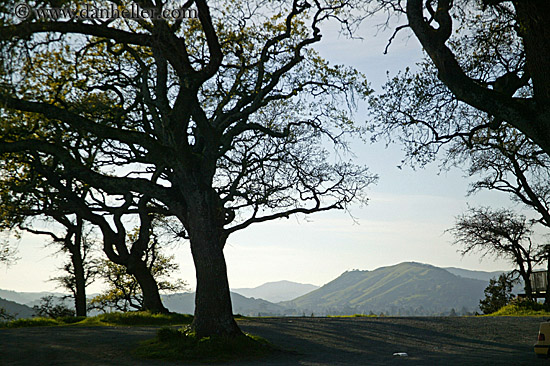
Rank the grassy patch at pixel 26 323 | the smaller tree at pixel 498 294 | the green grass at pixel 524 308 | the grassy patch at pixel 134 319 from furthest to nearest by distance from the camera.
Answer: the smaller tree at pixel 498 294 < the green grass at pixel 524 308 < the grassy patch at pixel 134 319 < the grassy patch at pixel 26 323

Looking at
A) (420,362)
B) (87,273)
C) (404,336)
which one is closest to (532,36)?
(420,362)

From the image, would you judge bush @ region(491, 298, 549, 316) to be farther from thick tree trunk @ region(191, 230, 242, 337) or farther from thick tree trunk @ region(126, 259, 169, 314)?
thick tree trunk @ region(191, 230, 242, 337)

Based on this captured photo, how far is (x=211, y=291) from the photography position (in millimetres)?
14734

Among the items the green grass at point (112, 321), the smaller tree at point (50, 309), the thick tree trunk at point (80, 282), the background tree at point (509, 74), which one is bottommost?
the smaller tree at point (50, 309)

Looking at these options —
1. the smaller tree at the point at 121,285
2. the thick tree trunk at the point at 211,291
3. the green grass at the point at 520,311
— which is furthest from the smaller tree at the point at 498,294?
the thick tree trunk at the point at 211,291

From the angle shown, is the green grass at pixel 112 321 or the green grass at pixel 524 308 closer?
the green grass at pixel 112 321

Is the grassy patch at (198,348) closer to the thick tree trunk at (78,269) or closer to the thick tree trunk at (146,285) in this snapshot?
the thick tree trunk at (146,285)

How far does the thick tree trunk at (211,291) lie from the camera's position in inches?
572

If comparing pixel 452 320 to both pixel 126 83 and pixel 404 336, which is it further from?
pixel 126 83

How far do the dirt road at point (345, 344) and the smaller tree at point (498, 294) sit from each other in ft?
61.1

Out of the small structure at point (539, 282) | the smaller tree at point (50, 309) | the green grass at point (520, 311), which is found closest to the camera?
the green grass at point (520, 311)

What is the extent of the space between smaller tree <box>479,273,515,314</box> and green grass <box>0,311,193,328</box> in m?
26.1

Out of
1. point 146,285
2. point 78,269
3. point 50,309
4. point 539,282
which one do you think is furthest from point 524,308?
point 50,309

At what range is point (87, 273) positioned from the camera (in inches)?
1596
